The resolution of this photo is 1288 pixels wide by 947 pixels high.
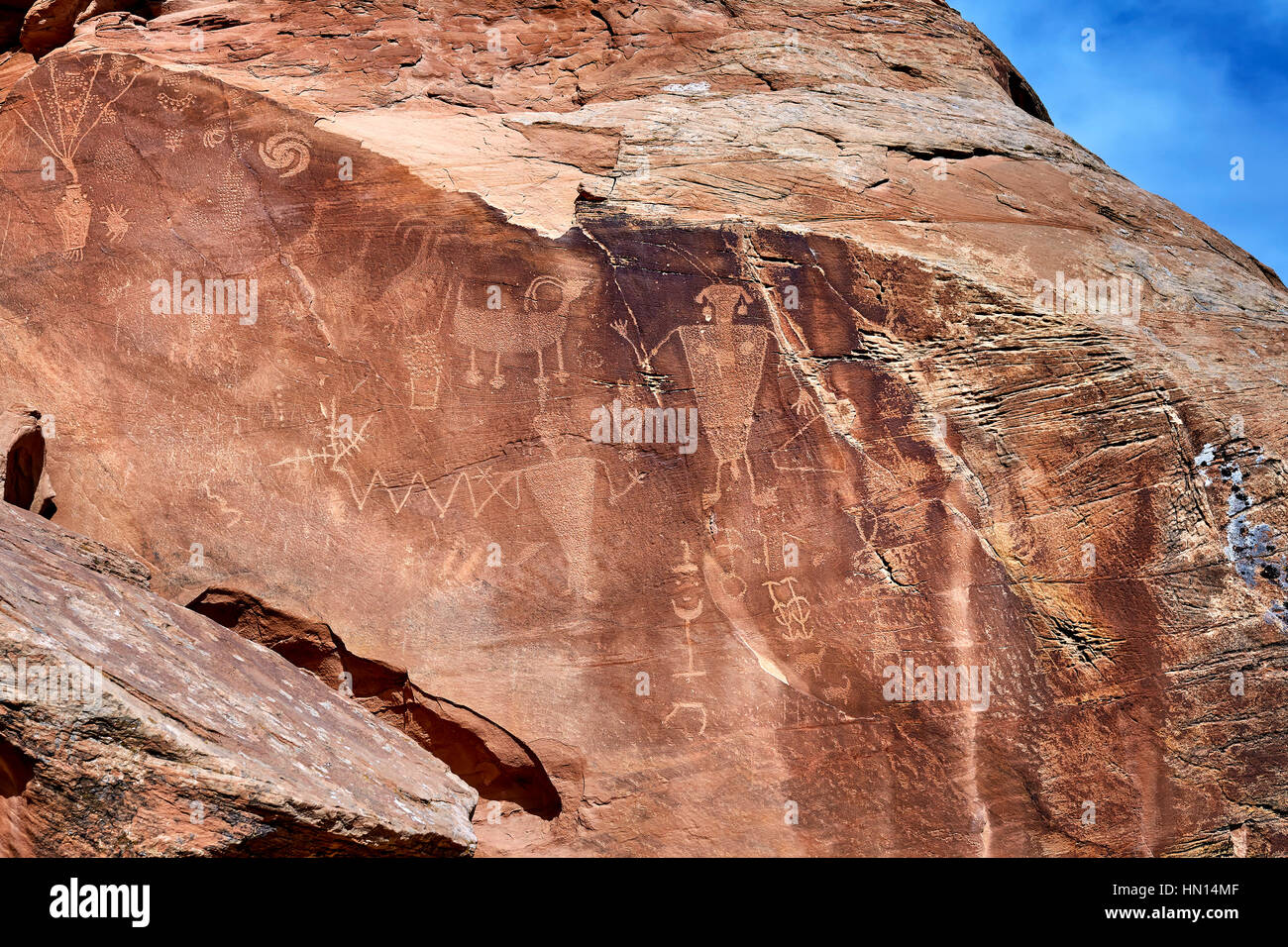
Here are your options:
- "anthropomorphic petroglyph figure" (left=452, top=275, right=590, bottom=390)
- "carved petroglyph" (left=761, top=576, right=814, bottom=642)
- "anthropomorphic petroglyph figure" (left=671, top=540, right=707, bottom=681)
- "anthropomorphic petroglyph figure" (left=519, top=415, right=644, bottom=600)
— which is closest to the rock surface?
"anthropomorphic petroglyph figure" (left=519, top=415, right=644, bottom=600)

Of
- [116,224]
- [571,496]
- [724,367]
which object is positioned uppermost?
[116,224]

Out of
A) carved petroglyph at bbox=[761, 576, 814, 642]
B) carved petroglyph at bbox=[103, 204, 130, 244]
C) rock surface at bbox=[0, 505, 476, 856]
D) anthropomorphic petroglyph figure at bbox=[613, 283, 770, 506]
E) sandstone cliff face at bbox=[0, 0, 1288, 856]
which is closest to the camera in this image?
rock surface at bbox=[0, 505, 476, 856]

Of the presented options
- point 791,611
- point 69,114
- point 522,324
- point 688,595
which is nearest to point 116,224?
point 69,114

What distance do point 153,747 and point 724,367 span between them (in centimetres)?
327

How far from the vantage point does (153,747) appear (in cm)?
317

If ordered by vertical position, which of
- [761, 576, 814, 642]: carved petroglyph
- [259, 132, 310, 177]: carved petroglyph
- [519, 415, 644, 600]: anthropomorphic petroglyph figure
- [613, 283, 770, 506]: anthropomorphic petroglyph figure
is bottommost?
[761, 576, 814, 642]: carved petroglyph

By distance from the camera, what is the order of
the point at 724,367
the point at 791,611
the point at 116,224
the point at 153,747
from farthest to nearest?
the point at 116,224 < the point at 724,367 < the point at 791,611 < the point at 153,747

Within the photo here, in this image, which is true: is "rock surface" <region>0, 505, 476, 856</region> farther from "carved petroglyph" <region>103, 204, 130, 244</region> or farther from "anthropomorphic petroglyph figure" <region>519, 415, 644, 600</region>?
"carved petroglyph" <region>103, 204, 130, 244</region>

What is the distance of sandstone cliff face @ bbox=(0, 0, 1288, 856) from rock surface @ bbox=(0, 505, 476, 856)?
1.02 metres

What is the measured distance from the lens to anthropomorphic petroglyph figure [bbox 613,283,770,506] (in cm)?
525

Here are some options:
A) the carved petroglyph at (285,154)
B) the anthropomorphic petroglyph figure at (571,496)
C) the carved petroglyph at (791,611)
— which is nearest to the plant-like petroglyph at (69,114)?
the carved petroglyph at (285,154)

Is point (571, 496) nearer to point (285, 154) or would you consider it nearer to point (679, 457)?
point (679, 457)

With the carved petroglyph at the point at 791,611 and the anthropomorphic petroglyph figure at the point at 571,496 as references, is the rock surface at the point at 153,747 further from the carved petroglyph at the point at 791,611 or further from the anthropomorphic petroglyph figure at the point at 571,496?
the carved petroglyph at the point at 791,611

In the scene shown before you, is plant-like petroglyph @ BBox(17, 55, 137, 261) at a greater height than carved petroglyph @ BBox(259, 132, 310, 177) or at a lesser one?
greater
